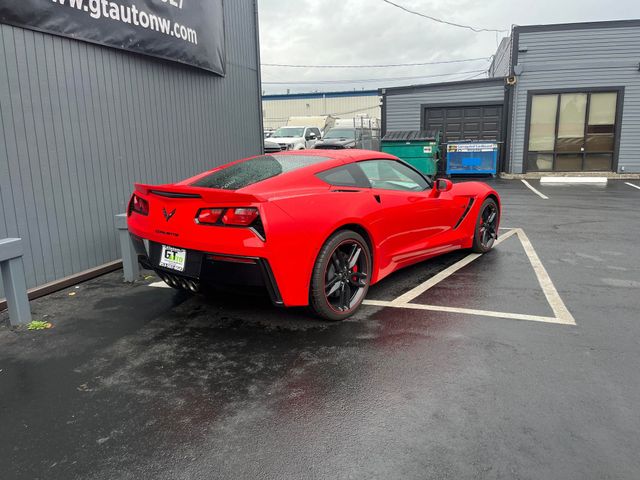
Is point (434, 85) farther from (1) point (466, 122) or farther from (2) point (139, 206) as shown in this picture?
(2) point (139, 206)

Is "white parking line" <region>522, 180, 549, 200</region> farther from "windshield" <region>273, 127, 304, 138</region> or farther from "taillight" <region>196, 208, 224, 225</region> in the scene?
"windshield" <region>273, 127, 304, 138</region>

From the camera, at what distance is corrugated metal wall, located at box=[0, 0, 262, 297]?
4.64 m

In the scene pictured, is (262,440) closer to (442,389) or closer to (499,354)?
(442,389)

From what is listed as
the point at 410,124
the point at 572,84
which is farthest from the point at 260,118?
the point at 572,84

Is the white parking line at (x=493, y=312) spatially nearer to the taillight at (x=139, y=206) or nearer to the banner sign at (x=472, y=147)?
the taillight at (x=139, y=206)

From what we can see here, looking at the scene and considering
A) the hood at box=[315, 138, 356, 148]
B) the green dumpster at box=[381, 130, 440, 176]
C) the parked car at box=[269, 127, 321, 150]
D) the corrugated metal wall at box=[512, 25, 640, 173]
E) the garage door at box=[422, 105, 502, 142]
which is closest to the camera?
the corrugated metal wall at box=[512, 25, 640, 173]

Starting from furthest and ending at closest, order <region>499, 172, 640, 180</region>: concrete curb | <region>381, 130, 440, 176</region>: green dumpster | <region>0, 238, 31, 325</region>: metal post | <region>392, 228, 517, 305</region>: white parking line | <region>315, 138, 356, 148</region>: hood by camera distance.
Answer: <region>315, 138, 356, 148</region>: hood, <region>499, 172, 640, 180</region>: concrete curb, <region>381, 130, 440, 176</region>: green dumpster, <region>392, 228, 517, 305</region>: white parking line, <region>0, 238, 31, 325</region>: metal post

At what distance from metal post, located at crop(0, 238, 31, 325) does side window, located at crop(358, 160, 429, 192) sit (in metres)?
2.99

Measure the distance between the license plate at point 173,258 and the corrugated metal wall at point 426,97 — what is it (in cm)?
1584

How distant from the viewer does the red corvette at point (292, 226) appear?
3.49 meters

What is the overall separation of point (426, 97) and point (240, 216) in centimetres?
1609

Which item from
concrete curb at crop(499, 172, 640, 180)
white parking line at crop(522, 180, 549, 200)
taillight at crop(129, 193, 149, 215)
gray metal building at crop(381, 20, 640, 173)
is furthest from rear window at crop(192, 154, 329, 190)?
gray metal building at crop(381, 20, 640, 173)

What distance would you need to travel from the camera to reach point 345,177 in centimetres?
433

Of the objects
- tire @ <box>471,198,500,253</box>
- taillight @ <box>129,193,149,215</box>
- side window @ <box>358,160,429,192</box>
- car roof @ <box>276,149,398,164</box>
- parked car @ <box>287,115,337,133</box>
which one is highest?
parked car @ <box>287,115,337,133</box>
